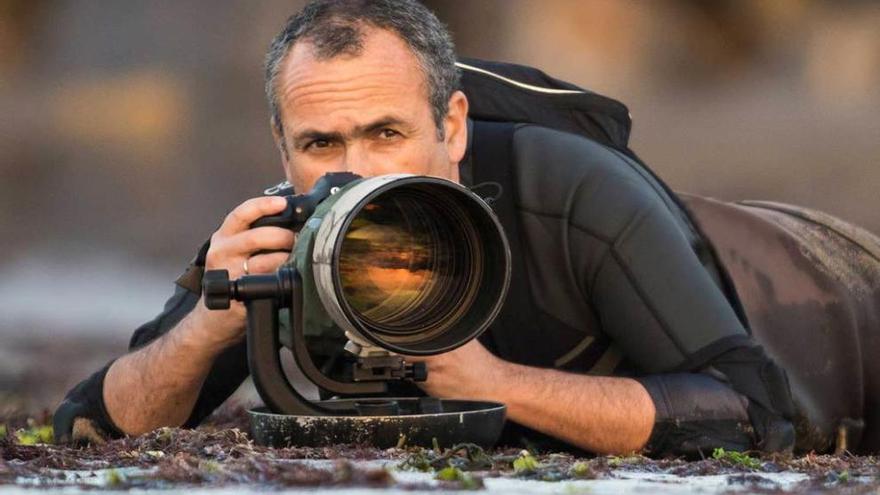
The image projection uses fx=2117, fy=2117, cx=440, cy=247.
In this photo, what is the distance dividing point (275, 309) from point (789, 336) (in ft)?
6.68

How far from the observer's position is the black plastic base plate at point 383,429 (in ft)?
13.2

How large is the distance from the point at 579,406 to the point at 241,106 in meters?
9.91

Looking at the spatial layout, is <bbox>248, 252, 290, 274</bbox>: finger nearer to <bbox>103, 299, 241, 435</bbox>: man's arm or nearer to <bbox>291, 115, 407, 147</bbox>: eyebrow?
<bbox>103, 299, 241, 435</bbox>: man's arm

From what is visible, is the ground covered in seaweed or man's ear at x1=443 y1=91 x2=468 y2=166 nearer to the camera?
the ground covered in seaweed

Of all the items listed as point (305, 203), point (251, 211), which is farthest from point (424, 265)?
point (251, 211)

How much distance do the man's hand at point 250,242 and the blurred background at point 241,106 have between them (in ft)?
29.5

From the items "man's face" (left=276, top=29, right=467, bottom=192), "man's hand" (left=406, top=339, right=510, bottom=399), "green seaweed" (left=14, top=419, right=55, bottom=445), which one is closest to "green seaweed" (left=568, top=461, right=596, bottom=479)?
"man's hand" (left=406, top=339, right=510, bottom=399)

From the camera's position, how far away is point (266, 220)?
4227mm

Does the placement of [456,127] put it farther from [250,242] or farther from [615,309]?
[250,242]

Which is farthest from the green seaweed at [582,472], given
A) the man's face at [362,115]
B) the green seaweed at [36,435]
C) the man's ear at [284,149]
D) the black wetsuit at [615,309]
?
the green seaweed at [36,435]

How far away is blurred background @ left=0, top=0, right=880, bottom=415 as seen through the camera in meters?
14.0

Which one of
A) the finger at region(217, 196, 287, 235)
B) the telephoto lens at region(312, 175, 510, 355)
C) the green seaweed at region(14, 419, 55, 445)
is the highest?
the finger at region(217, 196, 287, 235)

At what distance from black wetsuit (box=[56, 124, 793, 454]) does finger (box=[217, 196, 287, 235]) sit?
1.02ft

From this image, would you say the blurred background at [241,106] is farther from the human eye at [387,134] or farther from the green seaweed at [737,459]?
the green seaweed at [737,459]
